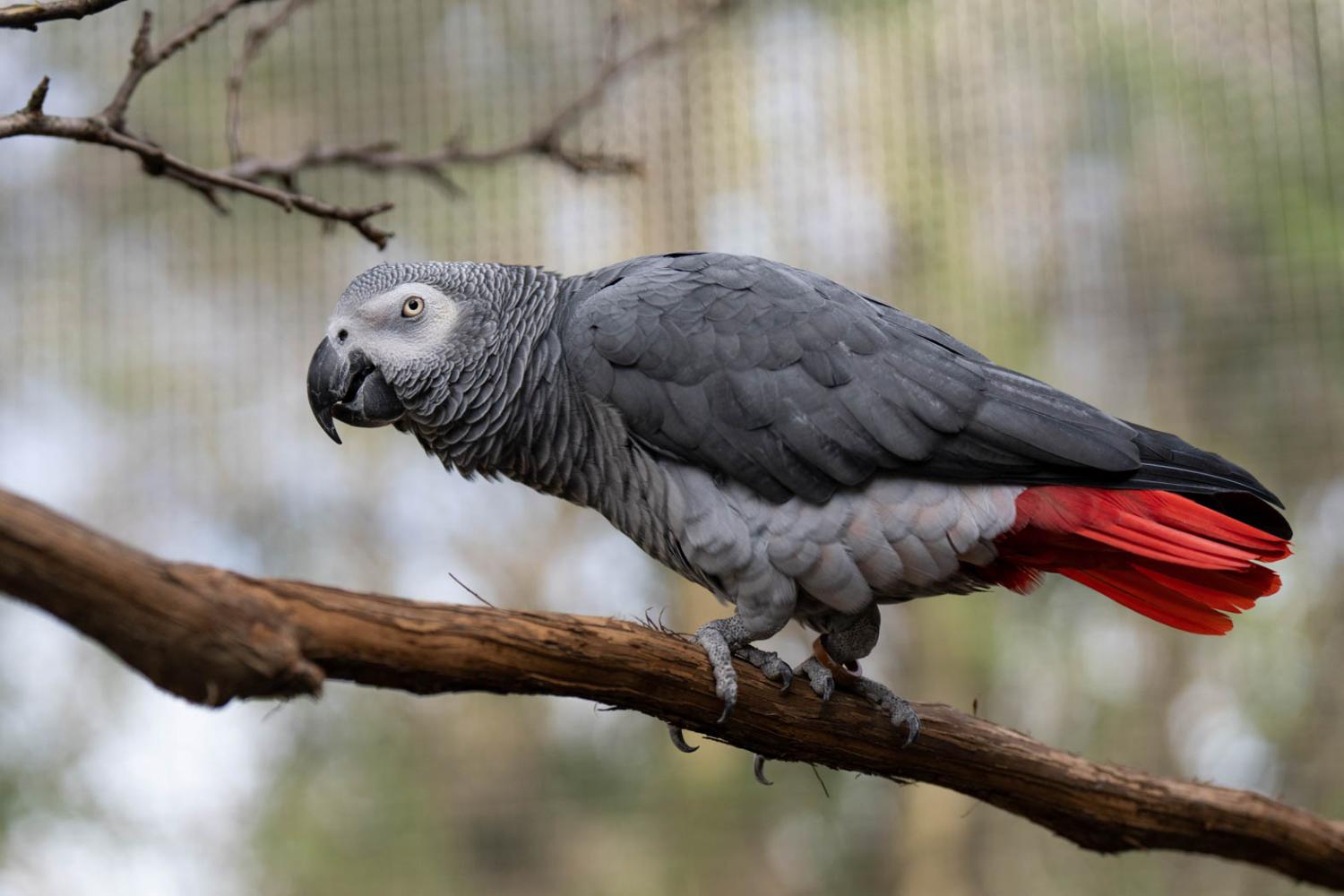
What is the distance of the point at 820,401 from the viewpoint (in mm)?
1545

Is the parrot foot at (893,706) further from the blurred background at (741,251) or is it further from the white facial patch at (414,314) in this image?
the blurred background at (741,251)

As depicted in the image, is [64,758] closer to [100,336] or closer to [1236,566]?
[100,336]

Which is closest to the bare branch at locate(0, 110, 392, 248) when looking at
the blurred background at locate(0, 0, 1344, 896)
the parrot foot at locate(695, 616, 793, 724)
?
the parrot foot at locate(695, 616, 793, 724)

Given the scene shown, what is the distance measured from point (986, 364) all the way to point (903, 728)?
1.68 ft

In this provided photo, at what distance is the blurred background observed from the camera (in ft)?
10.4

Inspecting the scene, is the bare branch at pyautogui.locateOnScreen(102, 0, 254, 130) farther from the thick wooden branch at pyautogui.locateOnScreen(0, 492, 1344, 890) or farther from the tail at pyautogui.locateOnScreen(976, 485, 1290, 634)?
the tail at pyautogui.locateOnScreen(976, 485, 1290, 634)

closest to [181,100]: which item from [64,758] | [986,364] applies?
[64,758]

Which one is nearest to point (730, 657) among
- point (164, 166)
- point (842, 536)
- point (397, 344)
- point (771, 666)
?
point (771, 666)

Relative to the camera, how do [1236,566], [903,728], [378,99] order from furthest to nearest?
[378,99], [903,728], [1236,566]

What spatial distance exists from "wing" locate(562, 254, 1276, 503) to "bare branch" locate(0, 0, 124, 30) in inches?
27.0

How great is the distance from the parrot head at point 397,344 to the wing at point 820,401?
6.0 inches

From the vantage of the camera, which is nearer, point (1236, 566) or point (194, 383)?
point (1236, 566)

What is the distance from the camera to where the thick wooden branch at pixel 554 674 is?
90 centimetres

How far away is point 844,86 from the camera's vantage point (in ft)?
10.6
